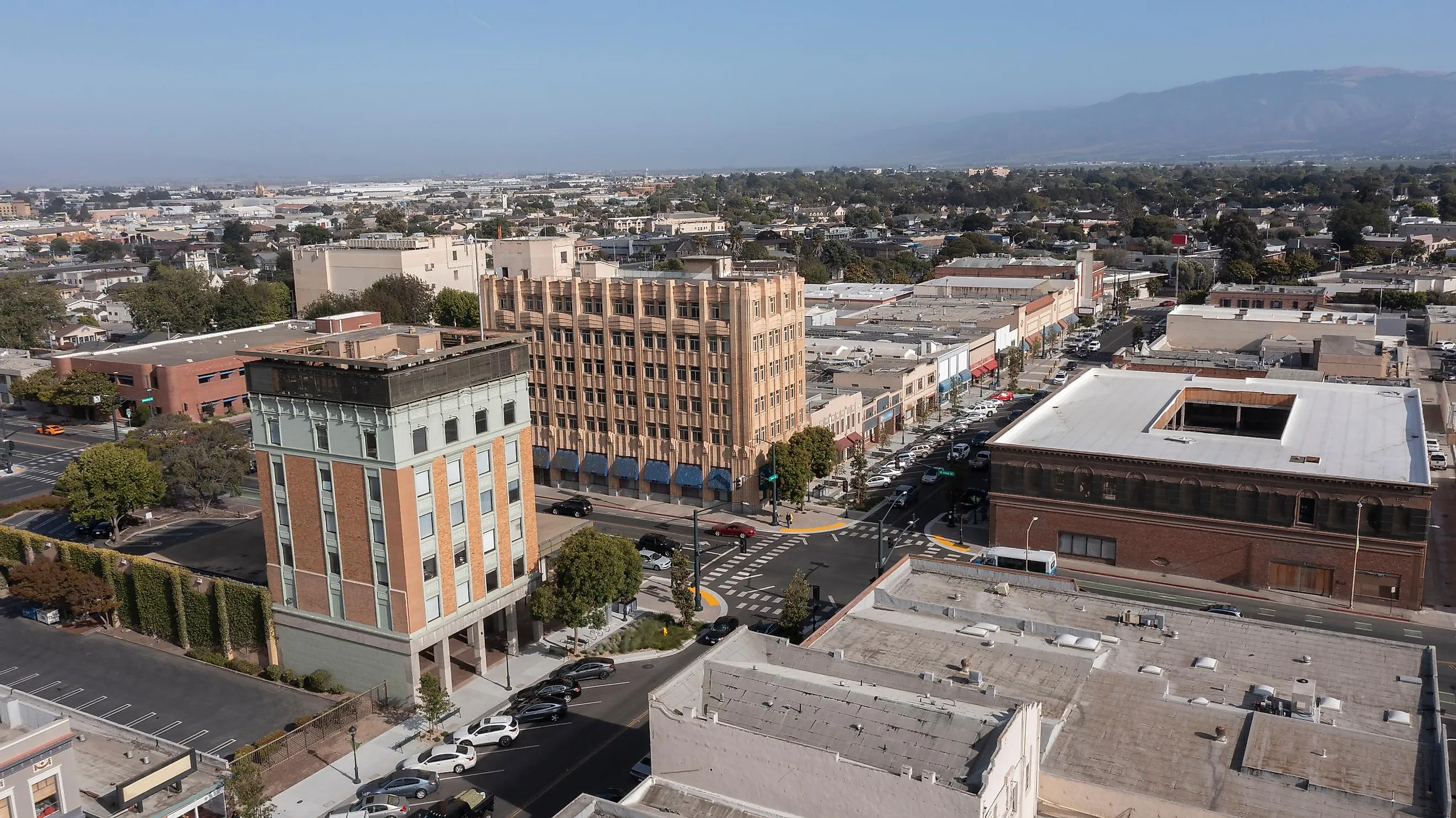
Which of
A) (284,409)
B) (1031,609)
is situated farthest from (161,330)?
(1031,609)

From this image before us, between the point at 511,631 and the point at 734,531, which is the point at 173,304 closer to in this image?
the point at 734,531

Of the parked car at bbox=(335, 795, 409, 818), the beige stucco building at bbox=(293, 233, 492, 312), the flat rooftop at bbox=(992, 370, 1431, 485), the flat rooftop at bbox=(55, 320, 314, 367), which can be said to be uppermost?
the beige stucco building at bbox=(293, 233, 492, 312)

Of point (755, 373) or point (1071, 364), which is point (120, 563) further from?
point (1071, 364)

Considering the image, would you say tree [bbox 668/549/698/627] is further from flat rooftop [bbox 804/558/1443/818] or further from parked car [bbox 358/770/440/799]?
parked car [bbox 358/770/440/799]

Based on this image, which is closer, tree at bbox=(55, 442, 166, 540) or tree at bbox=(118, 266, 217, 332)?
tree at bbox=(55, 442, 166, 540)

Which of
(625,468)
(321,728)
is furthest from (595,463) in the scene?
(321,728)

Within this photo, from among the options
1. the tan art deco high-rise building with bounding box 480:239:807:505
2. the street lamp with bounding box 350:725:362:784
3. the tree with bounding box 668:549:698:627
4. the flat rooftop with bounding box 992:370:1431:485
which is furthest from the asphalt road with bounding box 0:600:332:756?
the flat rooftop with bounding box 992:370:1431:485
